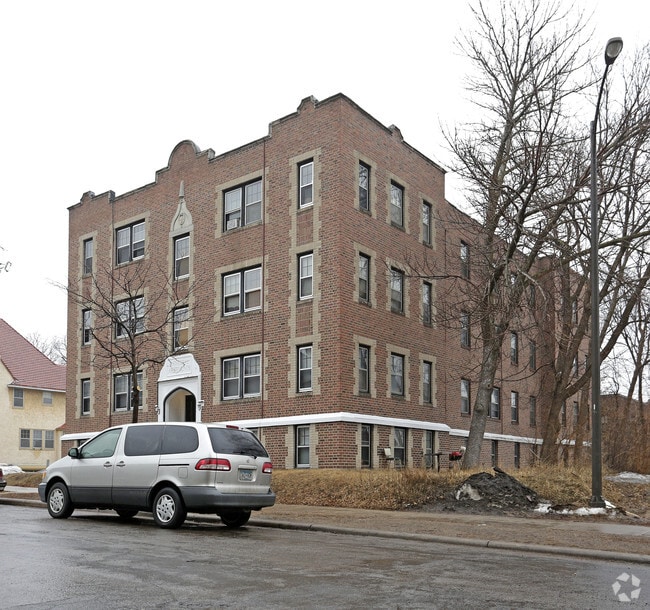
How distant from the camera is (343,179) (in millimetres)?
25641

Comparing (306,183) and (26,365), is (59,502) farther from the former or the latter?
(26,365)

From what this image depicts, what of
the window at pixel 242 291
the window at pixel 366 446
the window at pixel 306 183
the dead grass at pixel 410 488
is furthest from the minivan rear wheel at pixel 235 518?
the window at pixel 306 183

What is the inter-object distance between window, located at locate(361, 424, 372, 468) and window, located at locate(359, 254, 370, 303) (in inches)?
158

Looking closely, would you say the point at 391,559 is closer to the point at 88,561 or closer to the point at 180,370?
the point at 88,561

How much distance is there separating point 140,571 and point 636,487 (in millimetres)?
17849

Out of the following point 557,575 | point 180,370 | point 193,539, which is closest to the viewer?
point 557,575

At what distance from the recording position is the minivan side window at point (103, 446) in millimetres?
15102

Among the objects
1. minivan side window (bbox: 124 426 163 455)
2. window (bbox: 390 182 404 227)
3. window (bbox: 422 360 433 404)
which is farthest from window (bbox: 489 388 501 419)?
minivan side window (bbox: 124 426 163 455)

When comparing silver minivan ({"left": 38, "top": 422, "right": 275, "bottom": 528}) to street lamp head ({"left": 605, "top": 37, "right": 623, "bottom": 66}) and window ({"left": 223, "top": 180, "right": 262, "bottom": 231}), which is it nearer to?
street lamp head ({"left": 605, "top": 37, "right": 623, "bottom": 66})

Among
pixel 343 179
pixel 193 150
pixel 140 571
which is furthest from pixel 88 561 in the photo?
pixel 193 150

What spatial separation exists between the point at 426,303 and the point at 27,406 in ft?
102

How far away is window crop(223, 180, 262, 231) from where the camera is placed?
28.2 m

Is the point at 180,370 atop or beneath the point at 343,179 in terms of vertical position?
beneath

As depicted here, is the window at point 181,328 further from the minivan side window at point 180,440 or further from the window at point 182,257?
the minivan side window at point 180,440
